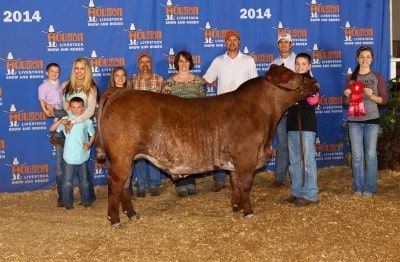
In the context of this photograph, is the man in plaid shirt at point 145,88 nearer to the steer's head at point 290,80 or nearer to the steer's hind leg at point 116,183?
the steer's hind leg at point 116,183

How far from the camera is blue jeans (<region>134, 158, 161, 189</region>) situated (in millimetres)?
8234

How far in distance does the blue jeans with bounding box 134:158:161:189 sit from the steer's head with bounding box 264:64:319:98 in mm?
2361

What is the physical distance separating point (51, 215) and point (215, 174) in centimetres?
252

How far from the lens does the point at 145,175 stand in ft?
27.3

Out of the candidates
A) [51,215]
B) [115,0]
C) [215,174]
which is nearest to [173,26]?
[115,0]

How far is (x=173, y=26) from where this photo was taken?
931 centimetres

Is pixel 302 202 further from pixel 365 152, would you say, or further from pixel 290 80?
pixel 290 80

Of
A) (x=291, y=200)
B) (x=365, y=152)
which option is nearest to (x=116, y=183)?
(x=291, y=200)

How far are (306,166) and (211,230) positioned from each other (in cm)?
167

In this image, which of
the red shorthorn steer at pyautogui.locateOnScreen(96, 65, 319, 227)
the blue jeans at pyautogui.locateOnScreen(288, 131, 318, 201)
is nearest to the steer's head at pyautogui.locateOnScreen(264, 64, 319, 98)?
the red shorthorn steer at pyautogui.locateOnScreen(96, 65, 319, 227)

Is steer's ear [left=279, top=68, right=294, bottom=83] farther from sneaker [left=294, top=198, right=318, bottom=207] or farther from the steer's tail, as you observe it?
the steer's tail

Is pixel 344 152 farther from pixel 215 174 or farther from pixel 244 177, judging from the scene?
pixel 244 177

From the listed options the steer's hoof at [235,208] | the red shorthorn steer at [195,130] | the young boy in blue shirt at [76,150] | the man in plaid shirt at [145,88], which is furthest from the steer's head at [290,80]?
Answer: the young boy in blue shirt at [76,150]

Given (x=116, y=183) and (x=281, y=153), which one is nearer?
(x=116, y=183)
